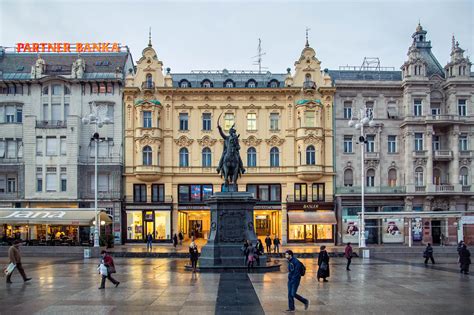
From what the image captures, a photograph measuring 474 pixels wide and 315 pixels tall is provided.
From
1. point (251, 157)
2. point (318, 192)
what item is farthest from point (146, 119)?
point (318, 192)

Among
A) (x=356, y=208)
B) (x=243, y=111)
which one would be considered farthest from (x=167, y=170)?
(x=356, y=208)

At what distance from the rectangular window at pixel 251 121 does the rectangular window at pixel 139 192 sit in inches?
510

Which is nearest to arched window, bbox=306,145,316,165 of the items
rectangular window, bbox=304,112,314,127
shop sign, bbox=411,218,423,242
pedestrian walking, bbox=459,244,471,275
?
rectangular window, bbox=304,112,314,127

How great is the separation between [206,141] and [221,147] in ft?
5.69

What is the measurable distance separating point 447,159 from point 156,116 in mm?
30759

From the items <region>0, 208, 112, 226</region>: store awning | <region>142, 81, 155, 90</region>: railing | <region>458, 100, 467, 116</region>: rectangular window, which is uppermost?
<region>142, 81, 155, 90</region>: railing

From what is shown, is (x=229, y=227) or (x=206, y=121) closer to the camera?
(x=229, y=227)

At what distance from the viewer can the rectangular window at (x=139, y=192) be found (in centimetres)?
5775

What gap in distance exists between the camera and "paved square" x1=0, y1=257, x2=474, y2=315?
56.2ft

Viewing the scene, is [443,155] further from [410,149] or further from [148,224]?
[148,224]

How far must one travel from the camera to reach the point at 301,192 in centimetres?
5822

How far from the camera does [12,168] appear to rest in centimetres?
5700

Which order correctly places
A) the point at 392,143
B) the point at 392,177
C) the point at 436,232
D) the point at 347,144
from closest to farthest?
the point at 436,232
the point at 392,177
the point at 392,143
the point at 347,144

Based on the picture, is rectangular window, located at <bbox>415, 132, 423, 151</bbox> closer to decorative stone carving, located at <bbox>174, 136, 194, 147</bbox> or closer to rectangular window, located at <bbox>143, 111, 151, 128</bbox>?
decorative stone carving, located at <bbox>174, 136, 194, 147</bbox>
